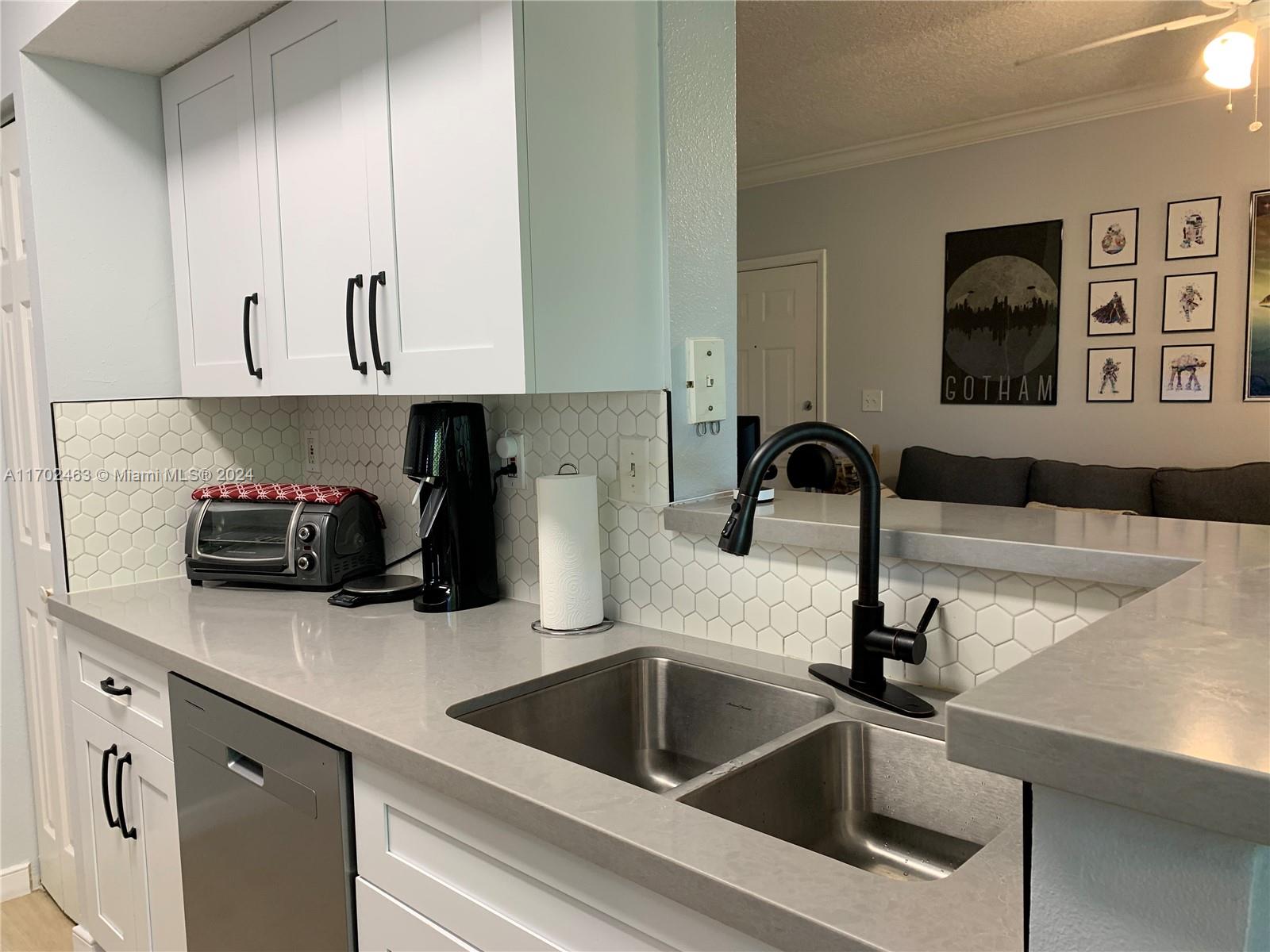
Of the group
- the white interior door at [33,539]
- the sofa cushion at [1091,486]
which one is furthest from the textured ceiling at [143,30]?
the sofa cushion at [1091,486]

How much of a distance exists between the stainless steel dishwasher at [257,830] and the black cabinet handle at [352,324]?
2.00 ft

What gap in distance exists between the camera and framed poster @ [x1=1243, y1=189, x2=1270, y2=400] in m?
4.09

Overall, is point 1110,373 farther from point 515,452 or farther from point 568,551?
point 568,551

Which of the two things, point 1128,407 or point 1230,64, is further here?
point 1128,407

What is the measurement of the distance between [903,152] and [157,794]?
479cm

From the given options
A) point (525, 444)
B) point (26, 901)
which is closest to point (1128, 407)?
point (525, 444)

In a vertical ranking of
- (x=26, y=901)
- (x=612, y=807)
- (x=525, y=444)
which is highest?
(x=525, y=444)

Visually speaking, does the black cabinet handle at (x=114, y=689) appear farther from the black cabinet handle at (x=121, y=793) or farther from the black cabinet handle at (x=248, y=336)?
the black cabinet handle at (x=248, y=336)

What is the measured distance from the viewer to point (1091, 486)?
434 cm

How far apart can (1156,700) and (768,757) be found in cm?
60

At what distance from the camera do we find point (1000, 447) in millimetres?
4938

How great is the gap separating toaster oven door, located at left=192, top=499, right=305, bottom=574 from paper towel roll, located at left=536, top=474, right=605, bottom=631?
27.5 inches

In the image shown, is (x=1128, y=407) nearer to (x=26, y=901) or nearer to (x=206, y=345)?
(x=206, y=345)

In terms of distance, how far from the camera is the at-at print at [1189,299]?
4.26m
